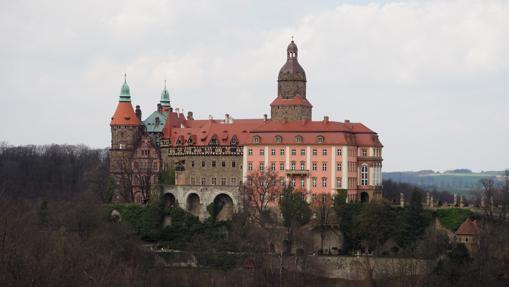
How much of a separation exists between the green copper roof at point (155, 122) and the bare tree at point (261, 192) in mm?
A: 12832

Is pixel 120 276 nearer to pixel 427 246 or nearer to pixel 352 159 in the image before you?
pixel 427 246

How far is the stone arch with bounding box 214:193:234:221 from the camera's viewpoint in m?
98.4

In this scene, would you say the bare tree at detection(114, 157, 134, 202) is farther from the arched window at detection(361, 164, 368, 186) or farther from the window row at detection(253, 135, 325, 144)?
the arched window at detection(361, 164, 368, 186)

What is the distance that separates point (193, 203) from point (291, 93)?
39.1 feet

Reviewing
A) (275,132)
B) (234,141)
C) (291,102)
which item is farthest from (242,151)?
(291,102)

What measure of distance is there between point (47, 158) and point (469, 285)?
282ft

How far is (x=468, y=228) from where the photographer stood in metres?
86.4

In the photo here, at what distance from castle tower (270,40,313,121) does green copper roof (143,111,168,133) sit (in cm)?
1039

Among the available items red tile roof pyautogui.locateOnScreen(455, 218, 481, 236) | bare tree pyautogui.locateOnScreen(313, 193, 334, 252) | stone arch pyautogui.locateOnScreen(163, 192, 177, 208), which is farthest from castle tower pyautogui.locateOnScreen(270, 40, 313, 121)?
red tile roof pyautogui.locateOnScreen(455, 218, 481, 236)

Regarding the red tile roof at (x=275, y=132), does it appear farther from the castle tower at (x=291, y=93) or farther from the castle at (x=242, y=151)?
the castle tower at (x=291, y=93)

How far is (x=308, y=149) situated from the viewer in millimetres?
96750

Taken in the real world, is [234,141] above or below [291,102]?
below

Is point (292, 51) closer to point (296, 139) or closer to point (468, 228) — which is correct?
point (296, 139)

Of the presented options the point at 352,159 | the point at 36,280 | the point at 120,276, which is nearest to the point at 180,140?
the point at 352,159
